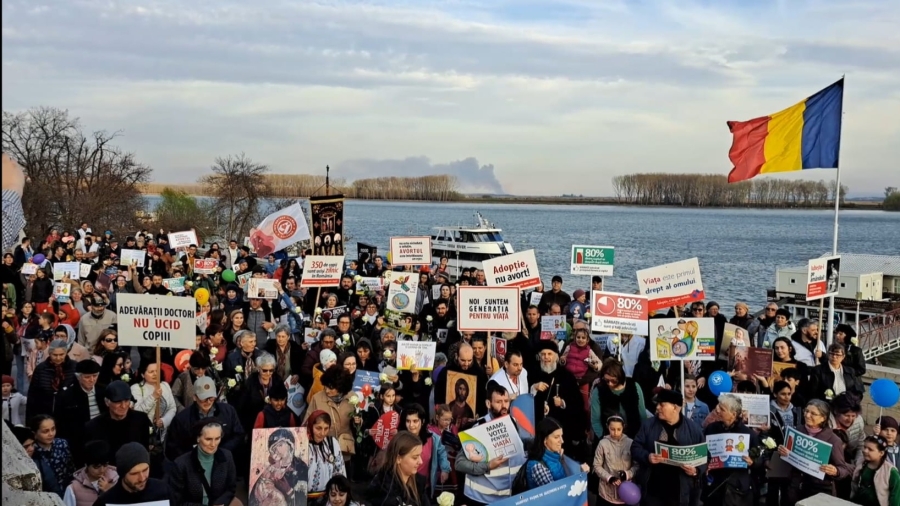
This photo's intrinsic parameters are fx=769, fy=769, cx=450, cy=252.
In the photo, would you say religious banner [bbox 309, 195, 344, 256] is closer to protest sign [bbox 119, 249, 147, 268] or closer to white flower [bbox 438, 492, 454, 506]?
protest sign [bbox 119, 249, 147, 268]

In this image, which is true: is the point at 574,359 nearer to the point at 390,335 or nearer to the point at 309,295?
the point at 390,335

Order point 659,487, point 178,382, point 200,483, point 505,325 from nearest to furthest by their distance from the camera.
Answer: point 200,483, point 659,487, point 178,382, point 505,325

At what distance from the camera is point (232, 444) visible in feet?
24.5

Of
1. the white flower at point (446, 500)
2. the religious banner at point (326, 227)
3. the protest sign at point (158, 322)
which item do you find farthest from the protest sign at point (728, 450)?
the religious banner at point (326, 227)

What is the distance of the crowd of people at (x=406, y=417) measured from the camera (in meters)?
6.44

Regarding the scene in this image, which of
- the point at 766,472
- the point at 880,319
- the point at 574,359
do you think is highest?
the point at 574,359

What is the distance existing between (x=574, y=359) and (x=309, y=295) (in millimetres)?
7048

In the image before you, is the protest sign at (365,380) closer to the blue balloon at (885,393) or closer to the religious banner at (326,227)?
the blue balloon at (885,393)

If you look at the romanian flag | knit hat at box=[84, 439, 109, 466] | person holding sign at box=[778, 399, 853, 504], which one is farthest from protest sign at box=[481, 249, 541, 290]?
knit hat at box=[84, 439, 109, 466]

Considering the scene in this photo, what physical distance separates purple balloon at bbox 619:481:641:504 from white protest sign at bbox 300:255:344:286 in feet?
28.0

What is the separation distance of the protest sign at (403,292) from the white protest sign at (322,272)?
4.46 ft

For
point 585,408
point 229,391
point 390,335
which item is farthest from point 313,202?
point 585,408

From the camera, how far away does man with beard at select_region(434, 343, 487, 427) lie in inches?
344

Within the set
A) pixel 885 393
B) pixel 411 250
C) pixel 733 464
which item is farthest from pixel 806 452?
pixel 411 250
